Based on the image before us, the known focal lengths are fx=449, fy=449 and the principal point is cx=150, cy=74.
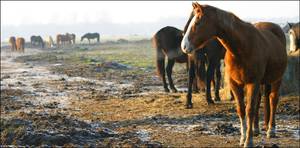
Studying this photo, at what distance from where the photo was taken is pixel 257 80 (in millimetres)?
5820

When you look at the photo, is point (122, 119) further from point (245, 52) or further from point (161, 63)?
point (161, 63)

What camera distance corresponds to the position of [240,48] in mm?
5742

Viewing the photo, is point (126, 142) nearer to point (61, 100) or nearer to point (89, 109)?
point (89, 109)

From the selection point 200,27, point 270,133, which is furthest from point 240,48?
point 270,133

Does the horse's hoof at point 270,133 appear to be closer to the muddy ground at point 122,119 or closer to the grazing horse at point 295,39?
the muddy ground at point 122,119

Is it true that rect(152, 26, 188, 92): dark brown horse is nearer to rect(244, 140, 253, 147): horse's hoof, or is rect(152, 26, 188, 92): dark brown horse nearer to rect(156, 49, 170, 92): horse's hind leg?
rect(156, 49, 170, 92): horse's hind leg

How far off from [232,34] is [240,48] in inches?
8.3

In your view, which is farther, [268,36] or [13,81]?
[13,81]

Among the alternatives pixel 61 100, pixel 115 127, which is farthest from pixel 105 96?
pixel 115 127

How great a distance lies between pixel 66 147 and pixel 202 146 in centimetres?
220

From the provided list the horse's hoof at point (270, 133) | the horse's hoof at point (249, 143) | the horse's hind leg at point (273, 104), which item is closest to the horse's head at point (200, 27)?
the horse's hoof at point (249, 143)

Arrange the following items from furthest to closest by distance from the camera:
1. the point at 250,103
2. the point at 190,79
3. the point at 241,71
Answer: the point at 190,79, the point at 250,103, the point at 241,71

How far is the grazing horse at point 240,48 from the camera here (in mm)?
5539

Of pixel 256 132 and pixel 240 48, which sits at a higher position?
pixel 240 48
